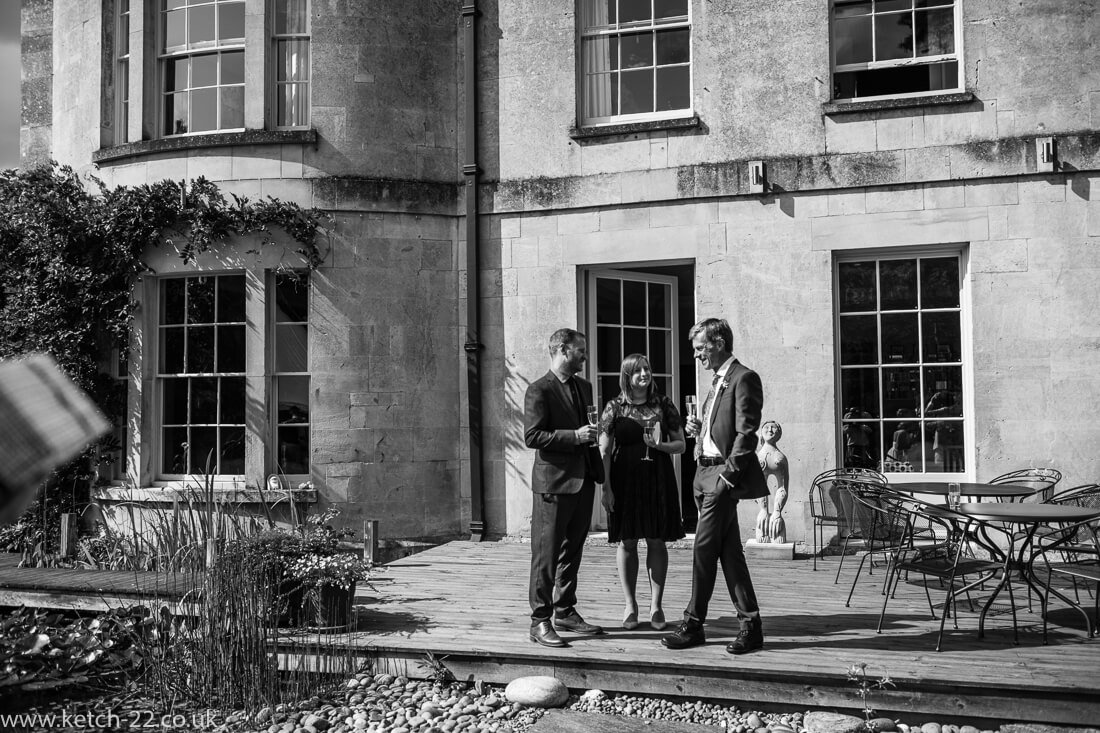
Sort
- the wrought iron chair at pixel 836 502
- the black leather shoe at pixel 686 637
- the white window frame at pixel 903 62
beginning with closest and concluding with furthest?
the black leather shoe at pixel 686 637, the wrought iron chair at pixel 836 502, the white window frame at pixel 903 62

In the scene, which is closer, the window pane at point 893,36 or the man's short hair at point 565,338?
the man's short hair at point 565,338

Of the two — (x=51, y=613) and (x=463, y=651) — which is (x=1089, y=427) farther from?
(x=51, y=613)

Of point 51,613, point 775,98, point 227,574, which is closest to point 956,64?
point 775,98

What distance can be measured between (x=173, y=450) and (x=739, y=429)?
6948 mm

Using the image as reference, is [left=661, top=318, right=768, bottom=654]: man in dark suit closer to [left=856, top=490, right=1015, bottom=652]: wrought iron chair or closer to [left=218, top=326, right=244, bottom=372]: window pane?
[left=856, top=490, right=1015, bottom=652]: wrought iron chair

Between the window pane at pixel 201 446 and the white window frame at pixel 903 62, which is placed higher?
the white window frame at pixel 903 62

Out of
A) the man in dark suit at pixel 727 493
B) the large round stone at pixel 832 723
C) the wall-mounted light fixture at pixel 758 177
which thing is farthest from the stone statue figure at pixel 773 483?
the large round stone at pixel 832 723

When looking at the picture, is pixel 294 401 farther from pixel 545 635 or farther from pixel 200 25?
pixel 545 635

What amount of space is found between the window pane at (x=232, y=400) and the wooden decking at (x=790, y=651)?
11.1 ft

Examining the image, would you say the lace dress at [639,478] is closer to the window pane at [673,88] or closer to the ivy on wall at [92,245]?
the window pane at [673,88]

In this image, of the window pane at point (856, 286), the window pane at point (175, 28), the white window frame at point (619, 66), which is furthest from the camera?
the window pane at point (175, 28)

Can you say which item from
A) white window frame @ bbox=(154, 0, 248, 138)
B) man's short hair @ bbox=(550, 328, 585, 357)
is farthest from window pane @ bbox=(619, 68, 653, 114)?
man's short hair @ bbox=(550, 328, 585, 357)

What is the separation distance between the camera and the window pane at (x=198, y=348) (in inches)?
392

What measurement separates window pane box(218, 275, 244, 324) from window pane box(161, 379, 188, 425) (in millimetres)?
837
